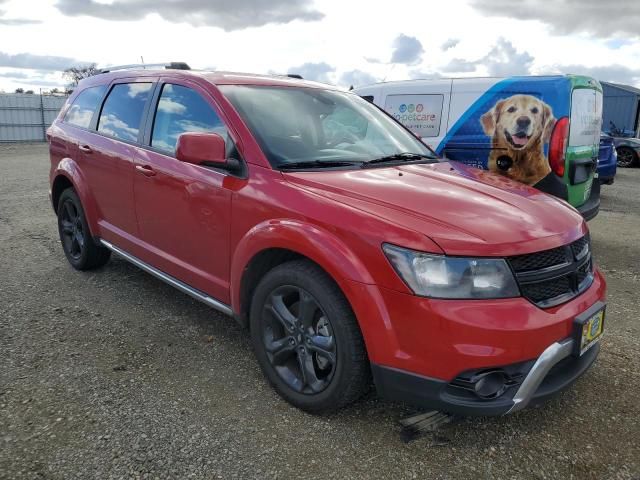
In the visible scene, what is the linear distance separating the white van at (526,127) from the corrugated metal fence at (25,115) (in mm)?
21531

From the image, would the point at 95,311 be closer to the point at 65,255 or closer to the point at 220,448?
the point at 65,255

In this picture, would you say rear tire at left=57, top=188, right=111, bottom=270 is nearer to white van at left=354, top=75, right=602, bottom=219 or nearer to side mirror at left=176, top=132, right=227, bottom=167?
side mirror at left=176, top=132, right=227, bottom=167

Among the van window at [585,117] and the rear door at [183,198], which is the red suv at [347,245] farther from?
the van window at [585,117]

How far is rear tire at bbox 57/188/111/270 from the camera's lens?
460 cm

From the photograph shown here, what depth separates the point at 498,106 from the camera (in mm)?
5926

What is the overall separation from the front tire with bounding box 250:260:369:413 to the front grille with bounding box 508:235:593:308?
2.44 ft

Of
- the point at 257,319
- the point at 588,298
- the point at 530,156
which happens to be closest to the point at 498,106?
the point at 530,156

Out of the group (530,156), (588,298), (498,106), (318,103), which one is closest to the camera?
(588,298)

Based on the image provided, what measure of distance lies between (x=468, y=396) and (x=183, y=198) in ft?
6.50

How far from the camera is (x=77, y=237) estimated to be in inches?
189

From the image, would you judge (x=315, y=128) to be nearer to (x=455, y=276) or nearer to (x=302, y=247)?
(x=302, y=247)

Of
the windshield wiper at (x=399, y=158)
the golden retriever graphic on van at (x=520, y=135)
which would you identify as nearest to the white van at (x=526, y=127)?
Result: the golden retriever graphic on van at (x=520, y=135)

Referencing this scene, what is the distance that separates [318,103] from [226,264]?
125 cm

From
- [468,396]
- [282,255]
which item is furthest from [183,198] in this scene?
[468,396]
